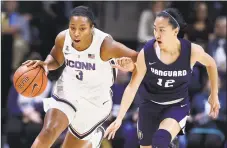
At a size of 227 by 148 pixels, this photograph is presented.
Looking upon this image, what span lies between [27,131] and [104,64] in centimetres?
272

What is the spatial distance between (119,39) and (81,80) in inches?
168

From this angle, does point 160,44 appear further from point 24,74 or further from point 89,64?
point 24,74

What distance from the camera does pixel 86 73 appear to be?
6004 mm

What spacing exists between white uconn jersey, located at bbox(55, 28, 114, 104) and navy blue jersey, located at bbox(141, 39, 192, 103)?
0.49 meters

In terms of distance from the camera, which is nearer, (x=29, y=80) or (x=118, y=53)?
(x=118, y=53)

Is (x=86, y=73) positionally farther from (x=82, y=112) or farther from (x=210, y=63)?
(x=210, y=63)

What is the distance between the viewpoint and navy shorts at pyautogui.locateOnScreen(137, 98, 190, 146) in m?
5.79

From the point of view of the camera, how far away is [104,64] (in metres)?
5.98

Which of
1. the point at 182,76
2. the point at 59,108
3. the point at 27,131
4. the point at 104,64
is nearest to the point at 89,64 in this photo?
the point at 104,64

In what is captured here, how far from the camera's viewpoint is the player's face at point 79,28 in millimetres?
5695

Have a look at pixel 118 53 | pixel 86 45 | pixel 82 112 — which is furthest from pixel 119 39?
pixel 118 53

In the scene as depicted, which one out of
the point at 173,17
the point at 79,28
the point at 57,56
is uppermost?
the point at 173,17

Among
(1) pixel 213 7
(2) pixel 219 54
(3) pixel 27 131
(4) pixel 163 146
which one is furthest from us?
(1) pixel 213 7

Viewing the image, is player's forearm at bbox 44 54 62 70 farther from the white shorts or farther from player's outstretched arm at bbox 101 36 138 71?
player's outstretched arm at bbox 101 36 138 71
